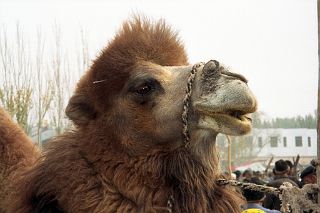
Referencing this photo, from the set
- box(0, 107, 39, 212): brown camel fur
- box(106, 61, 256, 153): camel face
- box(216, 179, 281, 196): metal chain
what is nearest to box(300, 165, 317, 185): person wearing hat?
box(0, 107, 39, 212): brown camel fur

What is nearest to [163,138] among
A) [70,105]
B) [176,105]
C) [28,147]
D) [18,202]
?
[176,105]

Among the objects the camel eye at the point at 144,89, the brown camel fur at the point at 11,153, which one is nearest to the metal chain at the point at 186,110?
the camel eye at the point at 144,89

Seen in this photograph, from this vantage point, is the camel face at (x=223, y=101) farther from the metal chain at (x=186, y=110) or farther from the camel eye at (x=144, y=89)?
the camel eye at (x=144, y=89)

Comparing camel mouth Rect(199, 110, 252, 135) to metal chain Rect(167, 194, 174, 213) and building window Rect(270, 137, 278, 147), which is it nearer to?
metal chain Rect(167, 194, 174, 213)

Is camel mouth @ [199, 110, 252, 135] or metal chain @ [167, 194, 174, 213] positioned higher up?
camel mouth @ [199, 110, 252, 135]

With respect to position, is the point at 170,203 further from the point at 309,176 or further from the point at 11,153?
the point at 309,176

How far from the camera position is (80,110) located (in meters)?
3.60

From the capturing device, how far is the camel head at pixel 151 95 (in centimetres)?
293

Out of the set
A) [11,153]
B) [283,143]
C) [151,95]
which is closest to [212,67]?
[151,95]

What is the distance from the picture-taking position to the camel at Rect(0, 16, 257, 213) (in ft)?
10.1

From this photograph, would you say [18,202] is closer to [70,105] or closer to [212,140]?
[70,105]

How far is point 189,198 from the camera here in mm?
3193

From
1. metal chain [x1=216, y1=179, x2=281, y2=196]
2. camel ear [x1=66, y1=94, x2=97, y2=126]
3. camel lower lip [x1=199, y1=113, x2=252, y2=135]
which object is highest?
camel ear [x1=66, y1=94, x2=97, y2=126]

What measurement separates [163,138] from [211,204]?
50 cm
